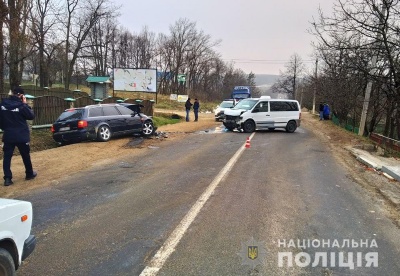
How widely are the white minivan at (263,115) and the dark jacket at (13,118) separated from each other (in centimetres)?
1314

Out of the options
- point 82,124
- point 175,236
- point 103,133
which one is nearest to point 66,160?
point 82,124

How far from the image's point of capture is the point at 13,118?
7297 millimetres

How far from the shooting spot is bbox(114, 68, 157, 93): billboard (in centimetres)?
3869

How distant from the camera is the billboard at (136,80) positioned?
38.7 m

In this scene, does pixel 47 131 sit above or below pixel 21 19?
below

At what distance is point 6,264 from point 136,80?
3739 cm

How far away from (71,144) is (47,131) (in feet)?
8.21

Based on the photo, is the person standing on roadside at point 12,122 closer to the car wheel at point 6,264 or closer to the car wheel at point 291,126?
the car wheel at point 6,264

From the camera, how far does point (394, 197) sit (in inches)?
274

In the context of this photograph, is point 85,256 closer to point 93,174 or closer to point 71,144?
point 93,174

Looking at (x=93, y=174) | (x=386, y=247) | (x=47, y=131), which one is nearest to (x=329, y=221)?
(x=386, y=247)

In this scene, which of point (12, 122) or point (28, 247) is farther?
point (12, 122)

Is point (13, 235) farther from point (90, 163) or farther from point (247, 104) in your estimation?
point (247, 104)

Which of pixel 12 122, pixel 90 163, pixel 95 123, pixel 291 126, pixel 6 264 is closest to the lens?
pixel 6 264
